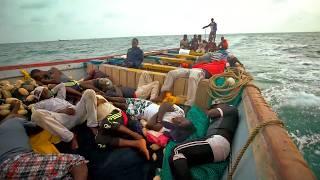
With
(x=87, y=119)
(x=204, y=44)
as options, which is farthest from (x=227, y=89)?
(x=204, y=44)

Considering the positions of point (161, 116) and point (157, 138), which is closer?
point (157, 138)

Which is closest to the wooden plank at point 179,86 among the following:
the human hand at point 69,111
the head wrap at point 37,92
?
the human hand at point 69,111

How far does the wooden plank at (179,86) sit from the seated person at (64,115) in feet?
6.12

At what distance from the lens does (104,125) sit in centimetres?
286

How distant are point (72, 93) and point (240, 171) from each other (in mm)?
3219

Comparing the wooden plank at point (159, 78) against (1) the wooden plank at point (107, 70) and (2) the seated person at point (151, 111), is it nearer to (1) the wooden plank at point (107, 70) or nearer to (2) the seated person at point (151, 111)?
(2) the seated person at point (151, 111)

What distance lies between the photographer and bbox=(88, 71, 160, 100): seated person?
4301mm

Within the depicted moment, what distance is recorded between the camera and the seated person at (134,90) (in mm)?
4301

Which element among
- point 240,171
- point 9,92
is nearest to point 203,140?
point 240,171

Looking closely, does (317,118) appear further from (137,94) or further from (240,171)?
(240,171)

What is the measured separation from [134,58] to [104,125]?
304 cm

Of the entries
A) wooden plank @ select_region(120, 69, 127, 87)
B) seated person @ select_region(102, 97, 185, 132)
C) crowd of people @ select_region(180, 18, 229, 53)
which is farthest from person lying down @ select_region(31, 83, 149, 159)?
crowd of people @ select_region(180, 18, 229, 53)

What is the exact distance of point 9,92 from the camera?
12.1 ft

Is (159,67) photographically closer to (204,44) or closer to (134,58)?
(134,58)
